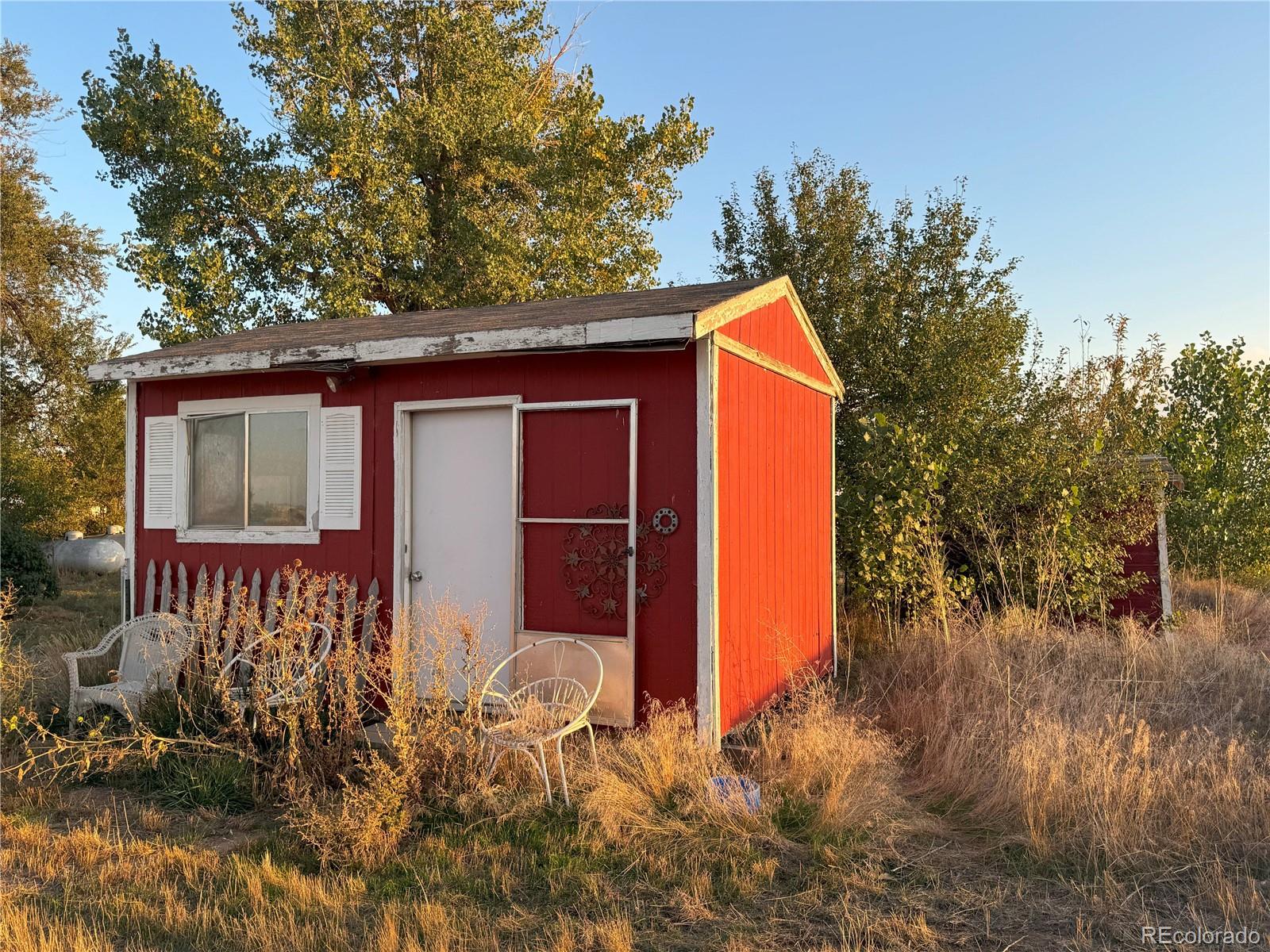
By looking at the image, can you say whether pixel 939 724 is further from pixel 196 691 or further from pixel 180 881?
pixel 196 691

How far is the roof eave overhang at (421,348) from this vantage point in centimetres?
530

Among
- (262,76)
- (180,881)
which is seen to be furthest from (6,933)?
(262,76)

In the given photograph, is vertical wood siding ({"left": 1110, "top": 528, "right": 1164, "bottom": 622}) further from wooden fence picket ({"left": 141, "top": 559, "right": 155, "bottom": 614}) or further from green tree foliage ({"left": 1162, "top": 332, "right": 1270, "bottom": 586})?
wooden fence picket ({"left": 141, "top": 559, "right": 155, "bottom": 614})

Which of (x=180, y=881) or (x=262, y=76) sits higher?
(x=262, y=76)

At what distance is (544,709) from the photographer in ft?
16.4

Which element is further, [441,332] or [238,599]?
[441,332]

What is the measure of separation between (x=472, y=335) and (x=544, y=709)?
8.13 ft

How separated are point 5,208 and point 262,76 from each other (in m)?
5.67

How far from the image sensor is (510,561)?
6.07m

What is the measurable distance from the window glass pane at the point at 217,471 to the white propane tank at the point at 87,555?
10801mm

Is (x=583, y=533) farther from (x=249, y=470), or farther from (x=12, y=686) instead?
(x=12, y=686)

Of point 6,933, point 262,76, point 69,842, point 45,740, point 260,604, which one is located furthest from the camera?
point 262,76

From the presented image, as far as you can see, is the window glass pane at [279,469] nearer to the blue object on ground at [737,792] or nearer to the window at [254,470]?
the window at [254,470]

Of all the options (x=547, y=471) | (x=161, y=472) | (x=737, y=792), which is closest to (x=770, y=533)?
(x=547, y=471)
